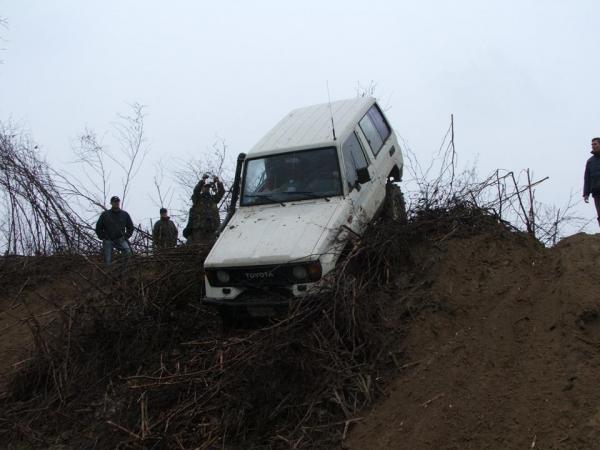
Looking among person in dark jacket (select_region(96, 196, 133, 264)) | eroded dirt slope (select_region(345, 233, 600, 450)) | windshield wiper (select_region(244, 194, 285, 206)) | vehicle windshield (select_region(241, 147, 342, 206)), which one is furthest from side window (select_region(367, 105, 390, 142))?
person in dark jacket (select_region(96, 196, 133, 264))

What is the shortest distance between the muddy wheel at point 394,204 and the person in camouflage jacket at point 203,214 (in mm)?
2594

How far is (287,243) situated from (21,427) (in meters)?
3.46

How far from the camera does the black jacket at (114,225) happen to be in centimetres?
980

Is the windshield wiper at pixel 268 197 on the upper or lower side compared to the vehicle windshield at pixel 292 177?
lower

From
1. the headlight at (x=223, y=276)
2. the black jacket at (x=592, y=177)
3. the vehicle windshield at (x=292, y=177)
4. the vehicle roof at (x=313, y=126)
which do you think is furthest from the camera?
the black jacket at (x=592, y=177)

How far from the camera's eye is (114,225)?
986 cm

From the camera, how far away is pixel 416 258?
691 cm

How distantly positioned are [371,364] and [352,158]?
9.05 ft

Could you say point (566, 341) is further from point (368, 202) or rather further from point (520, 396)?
point (368, 202)

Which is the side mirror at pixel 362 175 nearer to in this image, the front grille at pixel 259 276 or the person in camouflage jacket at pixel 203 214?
the front grille at pixel 259 276

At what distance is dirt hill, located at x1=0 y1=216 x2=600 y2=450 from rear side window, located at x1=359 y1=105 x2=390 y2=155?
57.3 inches

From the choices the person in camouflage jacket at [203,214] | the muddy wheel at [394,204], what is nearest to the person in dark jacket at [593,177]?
the muddy wheel at [394,204]

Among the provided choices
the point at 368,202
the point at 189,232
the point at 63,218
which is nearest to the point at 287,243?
the point at 368,202

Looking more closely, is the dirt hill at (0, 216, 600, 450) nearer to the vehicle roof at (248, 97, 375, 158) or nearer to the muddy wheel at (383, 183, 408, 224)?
the muddy wheel at (383, 183, 408, 224)
